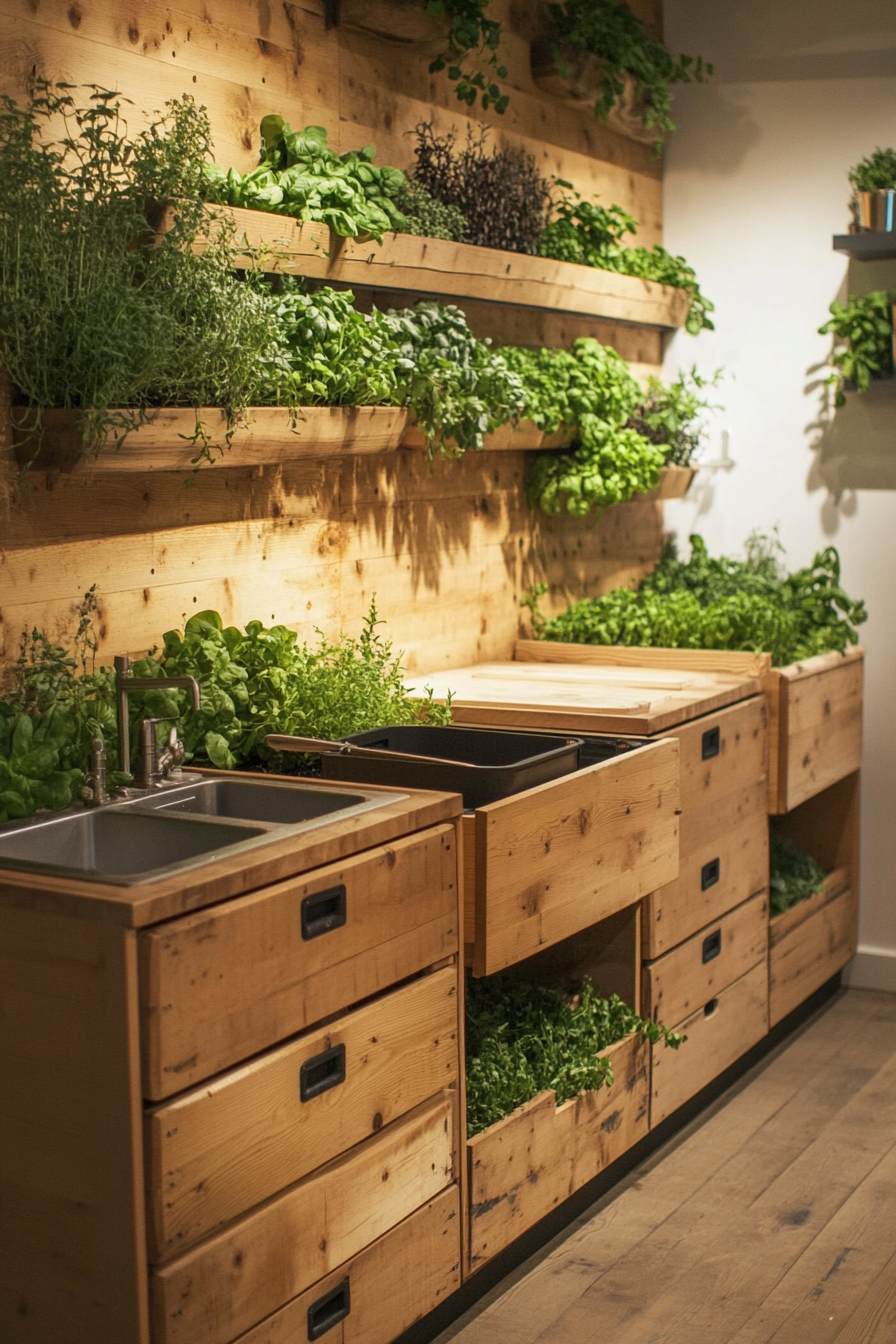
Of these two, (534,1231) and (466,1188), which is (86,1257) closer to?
(466,1188)

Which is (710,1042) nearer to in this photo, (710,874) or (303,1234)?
(710,874)

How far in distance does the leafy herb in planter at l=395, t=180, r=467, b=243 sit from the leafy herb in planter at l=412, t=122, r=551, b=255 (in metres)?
0.09

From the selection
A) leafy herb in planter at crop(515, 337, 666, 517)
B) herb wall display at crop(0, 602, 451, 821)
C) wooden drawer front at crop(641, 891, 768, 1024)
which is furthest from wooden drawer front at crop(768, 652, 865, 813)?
herb wall display at crop(0, 602, 451, 821)

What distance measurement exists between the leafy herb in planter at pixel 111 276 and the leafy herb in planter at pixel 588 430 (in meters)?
1.39

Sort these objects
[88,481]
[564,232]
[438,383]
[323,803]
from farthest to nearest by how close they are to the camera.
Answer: [564,232] < [438,383] < [88,481] < [323,803]

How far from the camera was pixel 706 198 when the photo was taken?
16.0 feet

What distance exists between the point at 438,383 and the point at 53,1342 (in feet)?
6.89

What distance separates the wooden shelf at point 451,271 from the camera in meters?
2.98

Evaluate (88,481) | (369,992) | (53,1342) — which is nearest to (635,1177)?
(369,992)

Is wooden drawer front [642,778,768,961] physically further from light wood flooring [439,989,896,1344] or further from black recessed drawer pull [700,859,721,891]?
light wood flooring [439,989,896,1344]

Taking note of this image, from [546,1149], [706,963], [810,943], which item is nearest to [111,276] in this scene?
[546,1149]

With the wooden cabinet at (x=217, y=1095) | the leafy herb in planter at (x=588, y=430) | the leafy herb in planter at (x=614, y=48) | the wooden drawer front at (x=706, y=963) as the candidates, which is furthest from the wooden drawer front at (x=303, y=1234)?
the leafy herb in planter at (x=614, y=48)

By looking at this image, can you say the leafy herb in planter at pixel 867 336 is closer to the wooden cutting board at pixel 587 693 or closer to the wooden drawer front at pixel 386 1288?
the wooden cutting board at pixel 587 693

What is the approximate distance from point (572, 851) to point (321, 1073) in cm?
85
